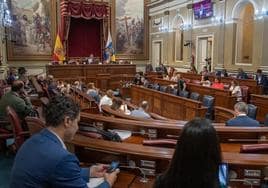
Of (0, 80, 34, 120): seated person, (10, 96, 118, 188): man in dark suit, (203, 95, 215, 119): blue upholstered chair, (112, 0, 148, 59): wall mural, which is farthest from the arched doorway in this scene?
(10, 96, 118, 188): man in dark suit

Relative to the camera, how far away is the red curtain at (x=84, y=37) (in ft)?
53.6

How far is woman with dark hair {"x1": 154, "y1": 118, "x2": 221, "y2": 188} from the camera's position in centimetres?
115

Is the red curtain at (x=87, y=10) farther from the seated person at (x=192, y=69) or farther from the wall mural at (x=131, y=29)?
the seated person at (x=192, y=69)

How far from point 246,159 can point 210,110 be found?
5.07 meters

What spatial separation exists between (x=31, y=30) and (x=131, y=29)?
5.97 metres

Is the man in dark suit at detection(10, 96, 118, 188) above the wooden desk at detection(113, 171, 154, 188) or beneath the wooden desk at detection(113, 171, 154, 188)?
above

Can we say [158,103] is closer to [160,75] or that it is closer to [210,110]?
[210,110]

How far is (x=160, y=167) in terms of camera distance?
2.21 m

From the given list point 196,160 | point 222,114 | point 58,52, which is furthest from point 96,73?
point 196,160

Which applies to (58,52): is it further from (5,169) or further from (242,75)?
(5,169)

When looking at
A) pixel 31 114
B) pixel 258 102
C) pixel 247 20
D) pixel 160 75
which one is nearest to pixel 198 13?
pixel 247 20

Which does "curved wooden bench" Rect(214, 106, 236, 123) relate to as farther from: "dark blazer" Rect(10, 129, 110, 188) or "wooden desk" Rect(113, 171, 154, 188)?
"dark blazer" Rect(10, 129, 110, 188)

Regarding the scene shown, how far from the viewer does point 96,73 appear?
14320 millimetres

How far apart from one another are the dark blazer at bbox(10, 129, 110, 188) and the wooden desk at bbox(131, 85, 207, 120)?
5.28 m
